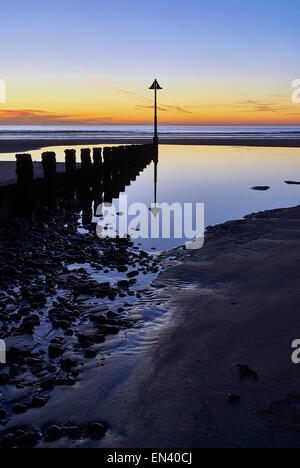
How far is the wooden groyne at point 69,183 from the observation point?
26.9ft

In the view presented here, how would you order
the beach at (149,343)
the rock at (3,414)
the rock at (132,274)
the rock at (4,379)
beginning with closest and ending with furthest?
the beach at (149,343) → the rock at (3,414) → the rock at (4,379) → the rock at (132,274)

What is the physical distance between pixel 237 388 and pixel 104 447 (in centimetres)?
102

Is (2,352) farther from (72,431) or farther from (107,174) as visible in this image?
(107,174)

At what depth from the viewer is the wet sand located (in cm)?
260

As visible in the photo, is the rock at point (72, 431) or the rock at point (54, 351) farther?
the rock at point (54, 351)

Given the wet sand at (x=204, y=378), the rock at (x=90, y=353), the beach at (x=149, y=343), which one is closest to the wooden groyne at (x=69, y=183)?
the beach at (x=149, y=343)

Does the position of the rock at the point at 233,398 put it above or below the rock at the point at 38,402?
above

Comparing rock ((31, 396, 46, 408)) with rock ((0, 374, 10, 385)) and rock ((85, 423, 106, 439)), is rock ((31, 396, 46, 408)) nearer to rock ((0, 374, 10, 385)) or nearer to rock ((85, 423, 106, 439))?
rock ((0, 374, 10, 385))

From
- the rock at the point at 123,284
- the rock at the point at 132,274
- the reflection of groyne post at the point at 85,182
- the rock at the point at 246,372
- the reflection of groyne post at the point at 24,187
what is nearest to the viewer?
the rock at the point at 246,372

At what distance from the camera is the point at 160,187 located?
1493 centimetres

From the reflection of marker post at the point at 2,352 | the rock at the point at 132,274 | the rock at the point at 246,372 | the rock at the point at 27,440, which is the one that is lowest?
the rock at the point at 27,440

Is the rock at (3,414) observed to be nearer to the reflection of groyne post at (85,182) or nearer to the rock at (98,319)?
the rock at (98,319)
